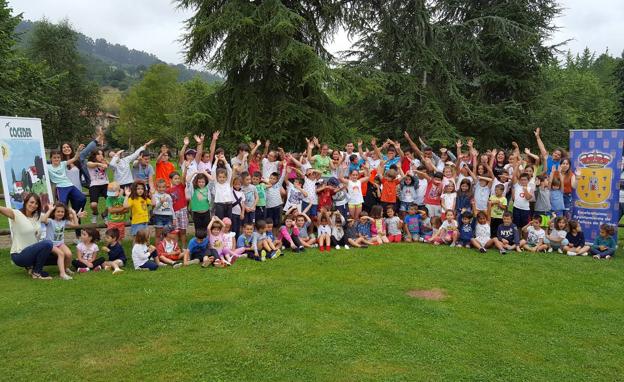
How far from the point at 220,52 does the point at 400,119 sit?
360 inches

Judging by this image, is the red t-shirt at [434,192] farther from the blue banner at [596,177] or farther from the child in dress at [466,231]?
the blue banner at [596,177]

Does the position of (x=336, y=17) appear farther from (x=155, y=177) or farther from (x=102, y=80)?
(x=102, y=80)

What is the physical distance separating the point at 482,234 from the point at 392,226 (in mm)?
1877

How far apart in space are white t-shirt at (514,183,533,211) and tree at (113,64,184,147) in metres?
44.8

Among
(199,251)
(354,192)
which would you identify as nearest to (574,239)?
(354,192)

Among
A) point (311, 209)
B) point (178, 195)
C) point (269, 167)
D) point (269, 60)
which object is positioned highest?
point (269, 60)

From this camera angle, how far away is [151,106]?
5175cm

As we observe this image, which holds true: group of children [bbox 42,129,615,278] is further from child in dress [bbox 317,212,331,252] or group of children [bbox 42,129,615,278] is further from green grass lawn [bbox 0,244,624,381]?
green grass lawn [bbox 0,244,624,381]

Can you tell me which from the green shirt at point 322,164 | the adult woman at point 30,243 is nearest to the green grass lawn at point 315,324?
the adult woman at point 30,243

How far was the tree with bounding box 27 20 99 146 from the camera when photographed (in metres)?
42.2

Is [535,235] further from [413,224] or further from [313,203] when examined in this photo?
[313,203]

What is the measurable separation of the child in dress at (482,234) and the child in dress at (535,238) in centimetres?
68

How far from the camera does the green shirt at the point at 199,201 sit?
351 inches

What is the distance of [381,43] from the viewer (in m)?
18.9
